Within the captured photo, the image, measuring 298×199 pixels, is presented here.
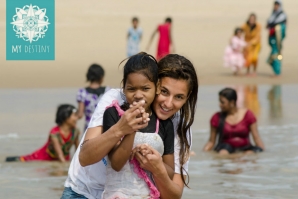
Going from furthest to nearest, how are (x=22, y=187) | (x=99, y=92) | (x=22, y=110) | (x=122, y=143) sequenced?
(x=22, y=110) → (x=99, y=92) → (x=22, y=187) → (x=122, y=143)

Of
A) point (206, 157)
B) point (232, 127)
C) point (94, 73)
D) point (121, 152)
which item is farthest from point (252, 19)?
point (121, 152)

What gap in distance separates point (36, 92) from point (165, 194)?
12.8 m

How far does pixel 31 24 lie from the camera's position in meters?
7.96

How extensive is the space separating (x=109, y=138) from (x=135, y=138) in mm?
188

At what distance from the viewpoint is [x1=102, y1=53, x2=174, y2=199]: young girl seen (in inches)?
129

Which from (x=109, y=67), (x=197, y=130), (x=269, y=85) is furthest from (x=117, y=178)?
(x=109, y=67)

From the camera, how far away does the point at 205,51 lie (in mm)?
29094

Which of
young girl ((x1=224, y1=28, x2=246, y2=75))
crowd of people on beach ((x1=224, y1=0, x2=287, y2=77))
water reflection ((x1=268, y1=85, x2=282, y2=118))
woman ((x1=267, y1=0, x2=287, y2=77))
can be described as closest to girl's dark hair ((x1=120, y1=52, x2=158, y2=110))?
water reflection ((x1=268, y1=85, x2=282, y2=118))

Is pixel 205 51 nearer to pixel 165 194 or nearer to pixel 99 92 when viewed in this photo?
pixel 99 92

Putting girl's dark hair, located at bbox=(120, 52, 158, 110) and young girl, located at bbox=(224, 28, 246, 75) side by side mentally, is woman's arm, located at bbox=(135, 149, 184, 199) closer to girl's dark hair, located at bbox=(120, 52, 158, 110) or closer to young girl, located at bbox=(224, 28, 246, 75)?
girl's dark hair, located at bbox=(120, 52, 158, 110)

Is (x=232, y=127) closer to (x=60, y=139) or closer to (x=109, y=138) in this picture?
(x=60, y=139)

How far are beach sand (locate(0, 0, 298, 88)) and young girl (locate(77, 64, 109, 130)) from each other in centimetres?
671

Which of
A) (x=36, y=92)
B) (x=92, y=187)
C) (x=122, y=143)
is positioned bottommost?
(x=36, y=92)

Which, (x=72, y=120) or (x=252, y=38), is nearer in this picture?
(x=72, y=120)
